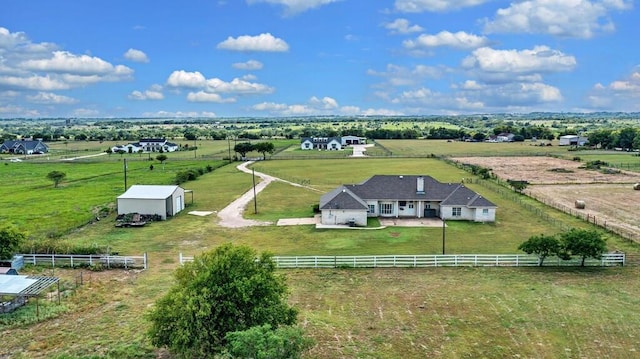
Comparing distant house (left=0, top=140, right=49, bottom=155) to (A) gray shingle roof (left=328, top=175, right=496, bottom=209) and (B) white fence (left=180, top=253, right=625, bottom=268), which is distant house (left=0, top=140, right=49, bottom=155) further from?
(B) white fence (left=180, top=253, right=625, bottom=268)

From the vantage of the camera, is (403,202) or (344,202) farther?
(403,202)

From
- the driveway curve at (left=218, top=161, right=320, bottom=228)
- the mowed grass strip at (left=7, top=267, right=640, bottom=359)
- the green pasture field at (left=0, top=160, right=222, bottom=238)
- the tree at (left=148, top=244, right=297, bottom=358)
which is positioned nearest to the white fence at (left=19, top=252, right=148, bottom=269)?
the mowed grass strip at (left=7, top=267, right=640, bottom=359)

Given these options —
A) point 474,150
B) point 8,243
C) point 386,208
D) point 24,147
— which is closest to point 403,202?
point 386,208

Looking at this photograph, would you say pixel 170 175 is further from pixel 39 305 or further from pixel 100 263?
pixel 39 305

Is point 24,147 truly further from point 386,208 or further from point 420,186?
point 420,186

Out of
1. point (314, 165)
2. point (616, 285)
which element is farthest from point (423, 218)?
point (314, 165)

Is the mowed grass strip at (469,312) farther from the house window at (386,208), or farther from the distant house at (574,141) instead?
the distant house at (574,141)
